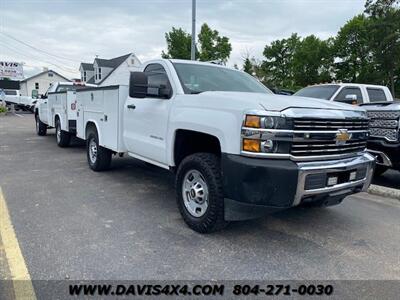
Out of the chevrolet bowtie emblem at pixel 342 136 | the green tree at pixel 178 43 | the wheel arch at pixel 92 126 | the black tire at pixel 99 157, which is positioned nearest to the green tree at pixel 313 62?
the green tree at pixel 178 43

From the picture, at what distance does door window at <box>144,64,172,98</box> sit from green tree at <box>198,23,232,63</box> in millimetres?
34978

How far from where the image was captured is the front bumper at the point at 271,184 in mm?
3309

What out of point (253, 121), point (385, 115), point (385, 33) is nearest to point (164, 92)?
point (253, 121)

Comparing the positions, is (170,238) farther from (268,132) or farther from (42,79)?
(42,79)

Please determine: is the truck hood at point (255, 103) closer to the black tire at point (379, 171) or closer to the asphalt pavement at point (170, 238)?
the asphalt pavement at point (170, 238)

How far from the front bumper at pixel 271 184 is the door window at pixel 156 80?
1.52m

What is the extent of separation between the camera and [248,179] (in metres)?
3.36

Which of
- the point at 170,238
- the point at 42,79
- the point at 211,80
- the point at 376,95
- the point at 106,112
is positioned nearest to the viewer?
the point at 170,238

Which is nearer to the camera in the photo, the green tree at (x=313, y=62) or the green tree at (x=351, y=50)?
the green tree at (x=351, y=50)

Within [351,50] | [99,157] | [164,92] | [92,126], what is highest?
[351,50]

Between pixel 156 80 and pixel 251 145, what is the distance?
2.19 m

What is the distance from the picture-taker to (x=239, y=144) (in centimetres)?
344

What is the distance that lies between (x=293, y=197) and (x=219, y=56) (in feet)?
125

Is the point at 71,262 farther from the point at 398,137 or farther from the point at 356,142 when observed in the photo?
the point at 398,137
